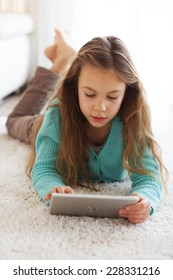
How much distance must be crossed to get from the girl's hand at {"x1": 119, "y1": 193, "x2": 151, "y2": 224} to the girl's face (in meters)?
0.20

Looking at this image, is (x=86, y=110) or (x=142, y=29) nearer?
(x=86, y=110)

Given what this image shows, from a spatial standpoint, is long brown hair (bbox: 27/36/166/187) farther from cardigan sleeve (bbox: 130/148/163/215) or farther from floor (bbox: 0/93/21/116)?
floor (bbox: 0/93/21/116)

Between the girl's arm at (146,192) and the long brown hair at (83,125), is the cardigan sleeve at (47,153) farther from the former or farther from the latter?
the girl's arm at (146,192)

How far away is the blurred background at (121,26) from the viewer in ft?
7.78

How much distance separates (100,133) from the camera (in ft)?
3.38

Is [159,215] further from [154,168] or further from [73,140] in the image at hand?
[73,140]

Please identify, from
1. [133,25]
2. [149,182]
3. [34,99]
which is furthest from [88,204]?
[133,25]

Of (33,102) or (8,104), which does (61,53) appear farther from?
(8,104)

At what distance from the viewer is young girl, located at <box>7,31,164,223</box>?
0.86 metres

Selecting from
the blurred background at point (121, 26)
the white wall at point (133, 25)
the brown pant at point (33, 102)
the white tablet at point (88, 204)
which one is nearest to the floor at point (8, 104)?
the blurred background at point (121, 26)

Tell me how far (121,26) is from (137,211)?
6.04 ft
